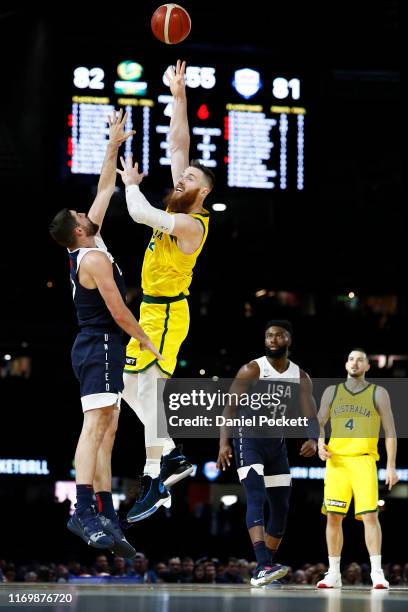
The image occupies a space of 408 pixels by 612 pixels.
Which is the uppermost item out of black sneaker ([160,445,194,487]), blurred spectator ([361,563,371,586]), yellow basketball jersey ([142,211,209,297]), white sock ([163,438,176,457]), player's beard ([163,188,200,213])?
player's beard ([163,188,200,213])

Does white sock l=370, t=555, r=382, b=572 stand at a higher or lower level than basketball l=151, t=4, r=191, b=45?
lower

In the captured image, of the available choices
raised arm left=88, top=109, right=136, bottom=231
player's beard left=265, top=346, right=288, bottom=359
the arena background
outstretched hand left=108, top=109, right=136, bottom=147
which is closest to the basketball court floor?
player's beard left=265, top=346, right=288, bottom=359

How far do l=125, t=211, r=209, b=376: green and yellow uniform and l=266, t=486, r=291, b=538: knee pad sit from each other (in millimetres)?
1760

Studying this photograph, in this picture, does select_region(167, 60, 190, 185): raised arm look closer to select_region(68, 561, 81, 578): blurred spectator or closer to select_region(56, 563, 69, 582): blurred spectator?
select_region(56, 563, 69, 582): blurred spectator

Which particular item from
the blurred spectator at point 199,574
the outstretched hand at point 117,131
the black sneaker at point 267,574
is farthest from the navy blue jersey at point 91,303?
the blurred spectator at point 199,574

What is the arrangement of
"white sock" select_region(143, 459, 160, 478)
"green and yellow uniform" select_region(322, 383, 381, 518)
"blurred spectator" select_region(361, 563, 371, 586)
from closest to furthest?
1. "white sock" select_region(143, 459, 160, 478)
2. "green and yellow uniform" select_region(322, 383, 381, 518)
3. "blurred spectator" select_region(361, 563, 371, 586)

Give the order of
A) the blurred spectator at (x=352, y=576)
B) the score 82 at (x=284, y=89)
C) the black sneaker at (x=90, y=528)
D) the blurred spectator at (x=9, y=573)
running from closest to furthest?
the black sneaker at (x=90, y=528), the blurred spectator at (x=9, y=573), the blurred spectator at (x=352, y=576), the score 82 at (x=284, y=89)

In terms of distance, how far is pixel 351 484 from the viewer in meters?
9.98

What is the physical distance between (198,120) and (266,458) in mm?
6491

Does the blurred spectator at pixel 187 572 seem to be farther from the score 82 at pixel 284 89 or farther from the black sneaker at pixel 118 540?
the black sneaker at pixel 118 540

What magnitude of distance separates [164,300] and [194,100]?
23.0ft

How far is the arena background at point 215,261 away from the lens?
16750mm

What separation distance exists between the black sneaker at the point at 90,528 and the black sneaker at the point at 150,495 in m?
0.62

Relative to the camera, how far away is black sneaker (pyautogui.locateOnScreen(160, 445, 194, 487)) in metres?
8.10
